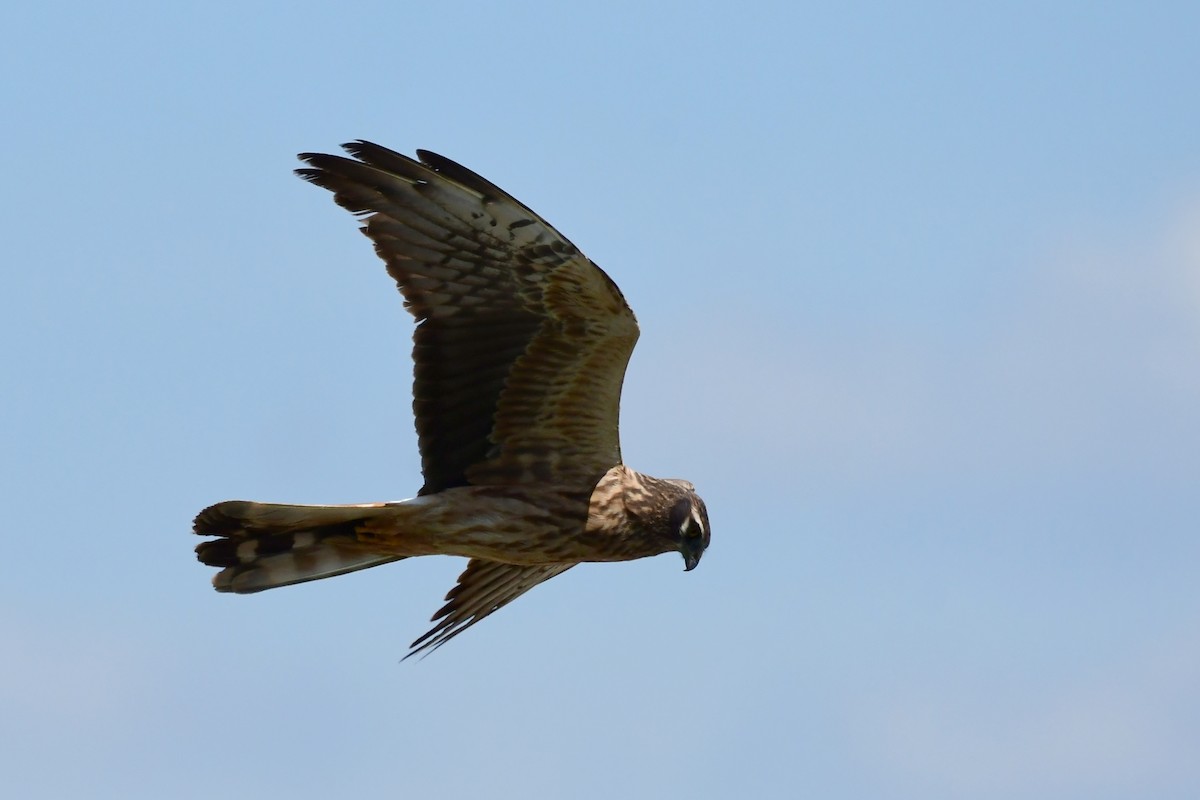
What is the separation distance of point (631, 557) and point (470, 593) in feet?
4.64

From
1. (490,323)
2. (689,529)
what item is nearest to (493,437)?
(490,323)

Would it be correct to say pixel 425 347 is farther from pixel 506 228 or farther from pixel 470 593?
pixel 470 593

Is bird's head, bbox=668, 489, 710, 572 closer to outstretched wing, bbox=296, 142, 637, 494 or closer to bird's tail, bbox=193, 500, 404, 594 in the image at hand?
outstretched wing, bbox=296, 142, 637, 494

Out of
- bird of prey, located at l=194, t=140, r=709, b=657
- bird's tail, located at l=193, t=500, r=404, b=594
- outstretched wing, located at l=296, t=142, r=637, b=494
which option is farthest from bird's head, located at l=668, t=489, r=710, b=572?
bird's tail, located at l=193, t=500, r=404, b=594

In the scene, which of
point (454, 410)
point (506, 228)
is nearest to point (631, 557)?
point (454, 410)

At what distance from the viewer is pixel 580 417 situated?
14000 millimetres

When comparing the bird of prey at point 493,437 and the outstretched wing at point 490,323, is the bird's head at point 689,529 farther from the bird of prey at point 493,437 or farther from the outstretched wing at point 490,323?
the outstretched wing at point 490,323

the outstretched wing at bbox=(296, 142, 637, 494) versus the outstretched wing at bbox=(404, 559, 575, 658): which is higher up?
the outstretched wing at bbox=(296, 142, 637, 494)

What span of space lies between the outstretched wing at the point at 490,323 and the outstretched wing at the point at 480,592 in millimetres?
1122

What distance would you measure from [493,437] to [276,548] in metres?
1.46

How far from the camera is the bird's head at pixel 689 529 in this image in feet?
45.7

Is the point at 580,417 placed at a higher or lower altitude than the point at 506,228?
lower

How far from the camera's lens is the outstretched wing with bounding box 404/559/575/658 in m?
15.0

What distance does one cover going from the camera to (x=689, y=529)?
13.9m
